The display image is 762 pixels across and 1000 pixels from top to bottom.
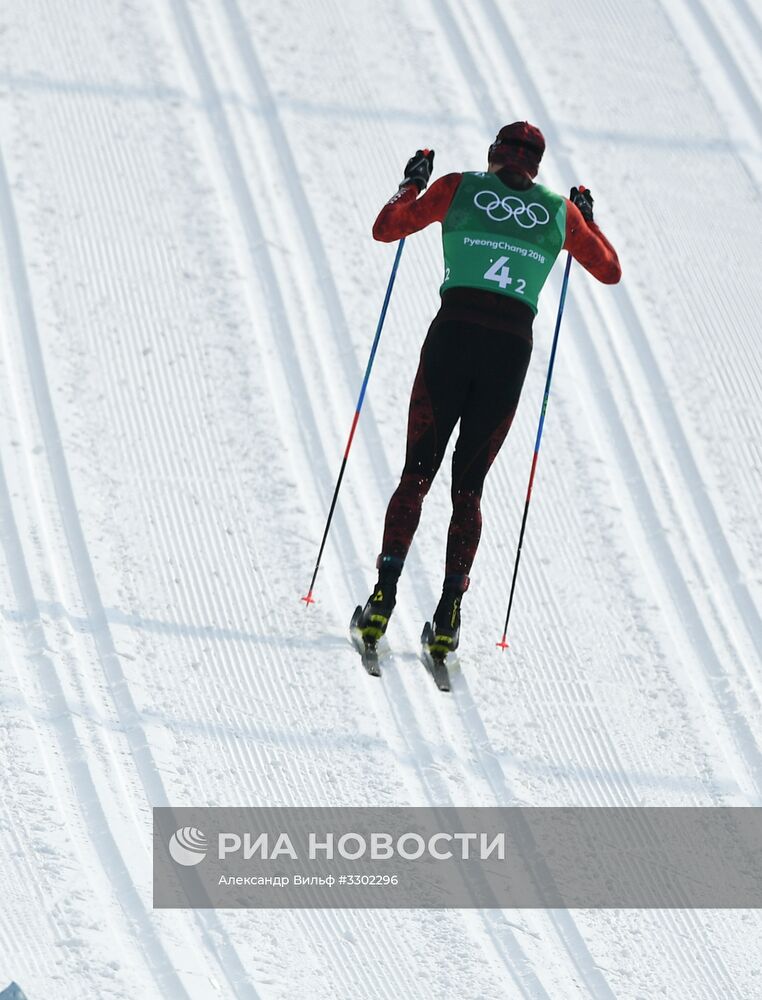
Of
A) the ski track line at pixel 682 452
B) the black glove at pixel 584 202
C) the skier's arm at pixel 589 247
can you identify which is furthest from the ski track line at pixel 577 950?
the black glove at pixel 584 202

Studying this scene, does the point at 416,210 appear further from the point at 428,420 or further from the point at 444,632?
the point at 444,632

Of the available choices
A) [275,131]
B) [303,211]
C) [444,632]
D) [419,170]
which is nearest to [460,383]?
[419,170]

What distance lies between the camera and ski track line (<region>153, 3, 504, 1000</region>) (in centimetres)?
736

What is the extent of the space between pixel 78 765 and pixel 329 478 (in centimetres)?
224

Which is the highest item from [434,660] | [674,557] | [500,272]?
[500,272]

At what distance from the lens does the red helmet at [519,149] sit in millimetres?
5395

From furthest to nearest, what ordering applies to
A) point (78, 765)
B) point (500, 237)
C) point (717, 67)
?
1. point (717, 67)
2. point (500, 237)
3. point (78, 765)

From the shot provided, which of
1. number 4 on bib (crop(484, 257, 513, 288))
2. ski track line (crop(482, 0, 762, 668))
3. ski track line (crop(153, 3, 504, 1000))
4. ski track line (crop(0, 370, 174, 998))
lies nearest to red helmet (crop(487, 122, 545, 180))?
number 4 on bib (crop(484, 257, 513, 288))

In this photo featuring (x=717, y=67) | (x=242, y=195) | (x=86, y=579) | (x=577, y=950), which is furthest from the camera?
(x=717, y=67)

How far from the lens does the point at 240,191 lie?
852 cm

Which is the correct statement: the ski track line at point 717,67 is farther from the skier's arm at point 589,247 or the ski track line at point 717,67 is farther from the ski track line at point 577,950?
the ski track line at point 577,950

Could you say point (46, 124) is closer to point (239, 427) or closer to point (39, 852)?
point (239, 427)

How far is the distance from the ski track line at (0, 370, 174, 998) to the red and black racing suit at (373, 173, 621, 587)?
136cm

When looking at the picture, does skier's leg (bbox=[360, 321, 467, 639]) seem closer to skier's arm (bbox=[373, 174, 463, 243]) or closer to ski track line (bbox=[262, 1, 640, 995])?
skier's arm (bbox=[373, 174, 463, 243])
